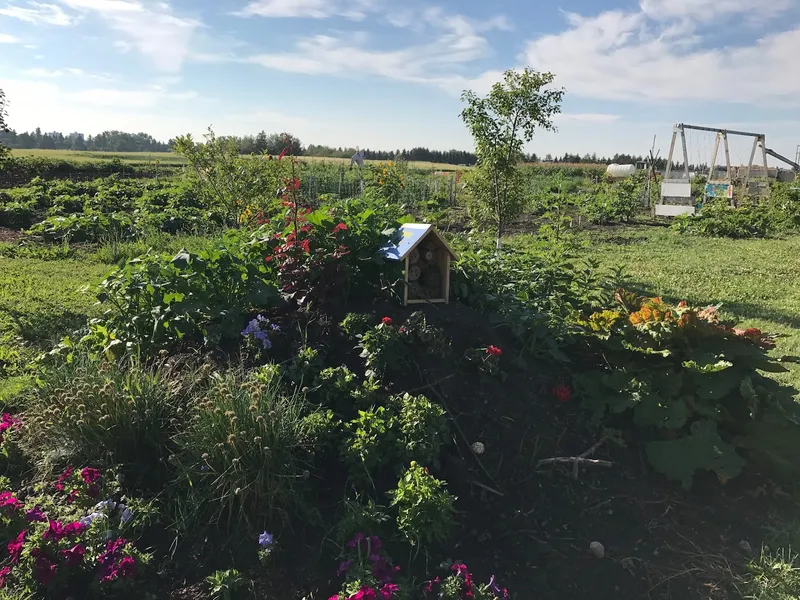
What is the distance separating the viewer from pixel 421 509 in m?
2.44

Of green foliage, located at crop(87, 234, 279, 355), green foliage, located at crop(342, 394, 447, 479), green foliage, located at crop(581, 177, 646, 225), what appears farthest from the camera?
green foliage, located at crop(581, 177, 646, 225)

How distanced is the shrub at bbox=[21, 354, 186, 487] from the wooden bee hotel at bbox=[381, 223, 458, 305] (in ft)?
5.06

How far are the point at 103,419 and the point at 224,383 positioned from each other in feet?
1.99

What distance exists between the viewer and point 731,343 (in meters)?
3.44

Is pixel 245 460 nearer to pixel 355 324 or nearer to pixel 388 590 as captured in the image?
pixel 388 590

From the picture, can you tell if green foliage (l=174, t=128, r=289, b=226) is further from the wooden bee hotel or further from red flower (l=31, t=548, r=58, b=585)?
red flower (l=31, t=548, r=58, b=585)

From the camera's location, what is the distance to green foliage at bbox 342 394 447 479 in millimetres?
2736

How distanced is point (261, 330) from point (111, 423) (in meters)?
0.97

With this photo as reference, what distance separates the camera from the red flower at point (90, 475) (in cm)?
267

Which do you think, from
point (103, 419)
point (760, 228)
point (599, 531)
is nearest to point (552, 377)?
point (599, 531)

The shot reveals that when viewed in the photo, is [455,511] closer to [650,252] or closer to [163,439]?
[163,439]

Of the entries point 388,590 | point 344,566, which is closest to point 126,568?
point 344,566

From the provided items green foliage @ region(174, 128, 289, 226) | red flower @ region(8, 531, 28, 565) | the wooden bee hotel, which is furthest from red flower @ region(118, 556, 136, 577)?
green foliage @ region(174, 128, 289, 226)

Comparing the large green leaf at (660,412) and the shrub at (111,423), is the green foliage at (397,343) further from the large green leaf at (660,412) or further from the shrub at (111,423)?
the large green leaf at (660,412)
